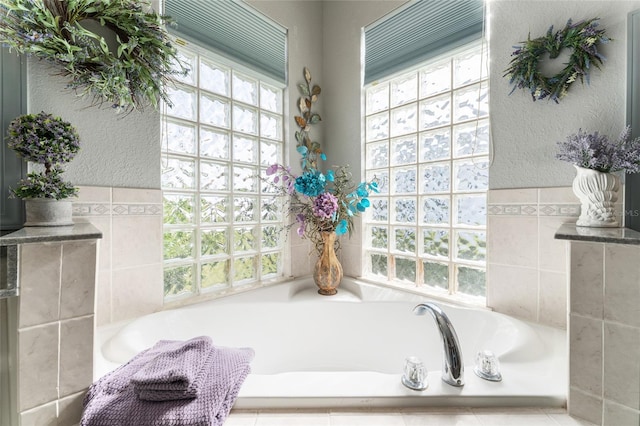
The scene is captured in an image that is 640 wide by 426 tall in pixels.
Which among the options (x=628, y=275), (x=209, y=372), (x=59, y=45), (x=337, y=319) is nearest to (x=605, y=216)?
(x=628, y=275)

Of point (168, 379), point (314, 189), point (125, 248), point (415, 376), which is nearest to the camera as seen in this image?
point (168, 379)

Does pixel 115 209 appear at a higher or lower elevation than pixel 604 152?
lower

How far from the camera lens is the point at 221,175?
149cm

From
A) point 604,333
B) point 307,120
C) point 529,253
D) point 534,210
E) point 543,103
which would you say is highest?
point 307,120

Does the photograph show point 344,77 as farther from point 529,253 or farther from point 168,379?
point 168,379

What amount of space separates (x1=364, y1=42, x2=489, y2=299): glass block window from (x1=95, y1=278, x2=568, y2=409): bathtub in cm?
Result: 21

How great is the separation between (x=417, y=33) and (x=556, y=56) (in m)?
0.70

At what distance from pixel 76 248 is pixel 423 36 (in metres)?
1.83

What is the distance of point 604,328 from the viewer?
26.5 inches

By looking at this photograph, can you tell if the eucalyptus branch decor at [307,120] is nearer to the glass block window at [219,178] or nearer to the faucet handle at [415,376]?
the glass block window at [219,178]

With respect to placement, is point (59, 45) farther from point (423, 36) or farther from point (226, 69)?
point (423, 36)

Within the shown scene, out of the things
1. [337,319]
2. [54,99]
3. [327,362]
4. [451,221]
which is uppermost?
[54,99]

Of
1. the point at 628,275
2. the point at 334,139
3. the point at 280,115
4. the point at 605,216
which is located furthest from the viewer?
the point at 334,139

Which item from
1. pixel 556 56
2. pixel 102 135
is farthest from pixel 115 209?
pixel 556 56
